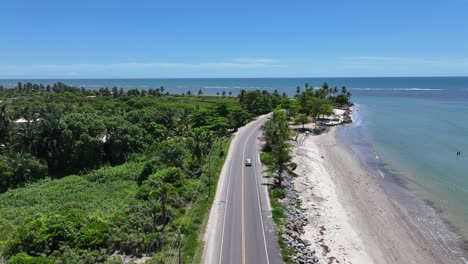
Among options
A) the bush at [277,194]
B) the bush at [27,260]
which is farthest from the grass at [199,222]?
the bush at [27,260]

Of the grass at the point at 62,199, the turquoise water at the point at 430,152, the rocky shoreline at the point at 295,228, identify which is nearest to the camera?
the rocky shoreline at the point at 295,228

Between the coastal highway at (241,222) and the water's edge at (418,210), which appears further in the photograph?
the water's edge at (418,210)

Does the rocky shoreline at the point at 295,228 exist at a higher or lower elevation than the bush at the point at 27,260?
lower

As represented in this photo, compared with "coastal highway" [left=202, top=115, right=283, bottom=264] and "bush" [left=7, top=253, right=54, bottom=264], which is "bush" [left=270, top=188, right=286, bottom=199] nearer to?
"coastal highway" [left=202, top=115, right=283, bottom=264]

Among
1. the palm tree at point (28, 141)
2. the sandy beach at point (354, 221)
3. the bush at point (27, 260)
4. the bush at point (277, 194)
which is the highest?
the palm tree at point (28, 141)

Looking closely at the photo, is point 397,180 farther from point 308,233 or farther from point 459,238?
point 308,233

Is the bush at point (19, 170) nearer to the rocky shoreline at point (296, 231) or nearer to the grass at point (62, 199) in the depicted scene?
the grass at point (62, 199)

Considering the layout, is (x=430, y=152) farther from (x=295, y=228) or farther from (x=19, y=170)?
(x=19, y=170)

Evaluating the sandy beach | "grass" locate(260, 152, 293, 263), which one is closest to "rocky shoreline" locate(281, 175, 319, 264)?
"grass" locate(260, 152, 293, 263)
